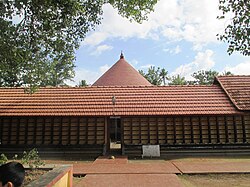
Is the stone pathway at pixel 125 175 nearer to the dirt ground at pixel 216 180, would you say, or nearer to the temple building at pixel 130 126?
the dirt ground at pixel 216 180

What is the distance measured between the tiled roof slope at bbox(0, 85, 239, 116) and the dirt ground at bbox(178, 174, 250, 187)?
5083 millimetres

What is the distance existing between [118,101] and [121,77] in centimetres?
780

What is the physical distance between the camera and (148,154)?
12.9 m

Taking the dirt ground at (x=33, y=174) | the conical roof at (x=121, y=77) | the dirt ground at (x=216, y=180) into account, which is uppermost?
the conical roof at (x=121, y=77)

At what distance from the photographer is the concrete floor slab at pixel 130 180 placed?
7.25 meters

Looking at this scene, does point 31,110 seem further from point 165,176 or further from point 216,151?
point 216,151

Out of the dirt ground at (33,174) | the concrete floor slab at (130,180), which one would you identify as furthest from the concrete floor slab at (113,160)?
the dirt ground at (33,174)

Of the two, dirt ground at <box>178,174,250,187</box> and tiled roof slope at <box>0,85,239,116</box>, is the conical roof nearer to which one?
tiled roof slope at <box>0,85,239,116</box>

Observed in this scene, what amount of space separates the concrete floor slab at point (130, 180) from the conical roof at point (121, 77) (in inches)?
527

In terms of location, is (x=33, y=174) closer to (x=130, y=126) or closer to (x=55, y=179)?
(x=55, y=179)

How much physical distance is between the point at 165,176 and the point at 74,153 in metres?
6.46

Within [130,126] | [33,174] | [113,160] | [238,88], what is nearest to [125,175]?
[113,160]

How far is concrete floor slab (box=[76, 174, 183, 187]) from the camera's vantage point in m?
7.25

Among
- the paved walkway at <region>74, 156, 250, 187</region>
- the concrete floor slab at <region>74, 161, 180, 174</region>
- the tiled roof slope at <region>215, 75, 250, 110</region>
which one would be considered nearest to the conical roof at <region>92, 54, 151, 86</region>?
the tiled roof slope at <region>215, 75, 250, 110</region>
